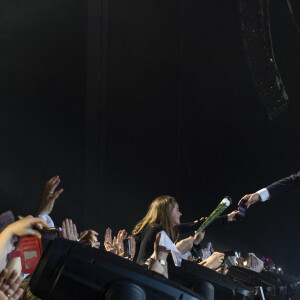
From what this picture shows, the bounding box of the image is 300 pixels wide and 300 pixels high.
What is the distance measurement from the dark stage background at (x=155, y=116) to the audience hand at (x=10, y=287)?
376 centimetres

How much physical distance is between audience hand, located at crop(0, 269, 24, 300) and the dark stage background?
3761 mm

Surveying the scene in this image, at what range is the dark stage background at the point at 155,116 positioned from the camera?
203 inches

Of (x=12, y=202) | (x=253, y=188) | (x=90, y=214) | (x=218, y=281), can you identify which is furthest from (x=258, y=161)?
(x=218, y=281)

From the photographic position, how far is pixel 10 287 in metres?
1.22

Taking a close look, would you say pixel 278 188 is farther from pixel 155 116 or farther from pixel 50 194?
pixel 50 194

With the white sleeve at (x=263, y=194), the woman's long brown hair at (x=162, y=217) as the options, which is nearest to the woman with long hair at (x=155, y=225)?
the woman's long brown hair at (x=162, y=217)

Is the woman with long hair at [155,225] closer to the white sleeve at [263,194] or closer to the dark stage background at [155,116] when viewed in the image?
the white sleeve at [263,194]

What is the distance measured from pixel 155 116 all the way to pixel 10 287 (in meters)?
4.97

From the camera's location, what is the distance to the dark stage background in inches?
203

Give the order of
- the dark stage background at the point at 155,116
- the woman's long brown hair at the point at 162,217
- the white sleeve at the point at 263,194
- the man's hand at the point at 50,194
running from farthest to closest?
1. the dark stage background at the point at 155,116
2. the white sleeve at the point at 263,194
3. the woman's long brown hair at the point at 162,217
4. the man's hand at the point at 50,194

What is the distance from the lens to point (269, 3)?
584cm

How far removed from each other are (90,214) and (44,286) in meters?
4.38

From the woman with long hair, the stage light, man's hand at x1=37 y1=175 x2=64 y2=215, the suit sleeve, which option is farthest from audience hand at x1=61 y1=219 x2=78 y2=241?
the stage light

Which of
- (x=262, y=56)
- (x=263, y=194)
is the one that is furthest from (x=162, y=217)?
(x=262, y=56)
